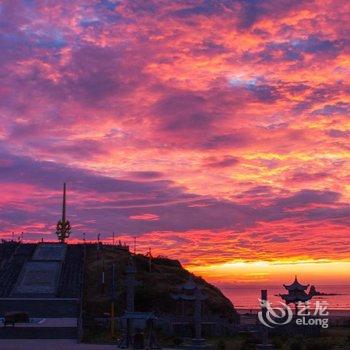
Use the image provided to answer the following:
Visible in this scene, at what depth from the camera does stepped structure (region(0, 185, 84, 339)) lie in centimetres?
4694

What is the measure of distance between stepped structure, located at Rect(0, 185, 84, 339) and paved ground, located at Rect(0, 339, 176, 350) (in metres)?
2.59

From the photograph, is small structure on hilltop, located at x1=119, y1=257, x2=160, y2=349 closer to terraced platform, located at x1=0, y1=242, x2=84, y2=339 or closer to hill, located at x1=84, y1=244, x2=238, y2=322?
terraced platform, located at x1=0, y1=242, x2=84, y2=339

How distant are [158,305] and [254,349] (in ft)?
95.8

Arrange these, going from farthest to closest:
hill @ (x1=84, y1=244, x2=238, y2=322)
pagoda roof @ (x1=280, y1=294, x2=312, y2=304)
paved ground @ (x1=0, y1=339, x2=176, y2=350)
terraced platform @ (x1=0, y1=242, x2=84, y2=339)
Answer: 1. hill @ (x1=84, y1=244, x2=238, y2=322)
2. pagoda roof @ (x1=280, y1=294, x2=312, y2=304)
3. terraced platform @ (x1=0, y1=242, x2=84, y2=339)
4. paved ground @ (x1=0, y1=339, x2=176, y2=350)

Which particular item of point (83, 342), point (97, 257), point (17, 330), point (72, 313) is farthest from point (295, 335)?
point (97, 257)

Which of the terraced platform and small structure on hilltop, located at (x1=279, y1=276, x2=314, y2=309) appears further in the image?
small structure on hilltop, located at (x1=279, y1=276, x2=314, y2=309)

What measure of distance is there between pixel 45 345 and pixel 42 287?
96.7 feet

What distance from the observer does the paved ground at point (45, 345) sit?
37562mm

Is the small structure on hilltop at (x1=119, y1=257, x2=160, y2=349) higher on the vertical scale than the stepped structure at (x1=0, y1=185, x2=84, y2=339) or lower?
lower

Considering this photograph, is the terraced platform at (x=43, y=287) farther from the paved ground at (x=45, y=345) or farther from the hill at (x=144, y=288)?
the paved ground at (x=45, y=345)

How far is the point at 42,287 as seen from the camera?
226 ft

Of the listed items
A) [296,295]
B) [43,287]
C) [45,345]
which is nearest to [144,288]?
[43,287]

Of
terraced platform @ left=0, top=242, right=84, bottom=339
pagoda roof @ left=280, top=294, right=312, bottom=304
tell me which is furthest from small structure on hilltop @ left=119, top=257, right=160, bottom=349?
pagoda roof @ left=280, top=294, right=312, bottom=304

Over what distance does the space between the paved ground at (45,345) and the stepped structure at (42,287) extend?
2.59m
